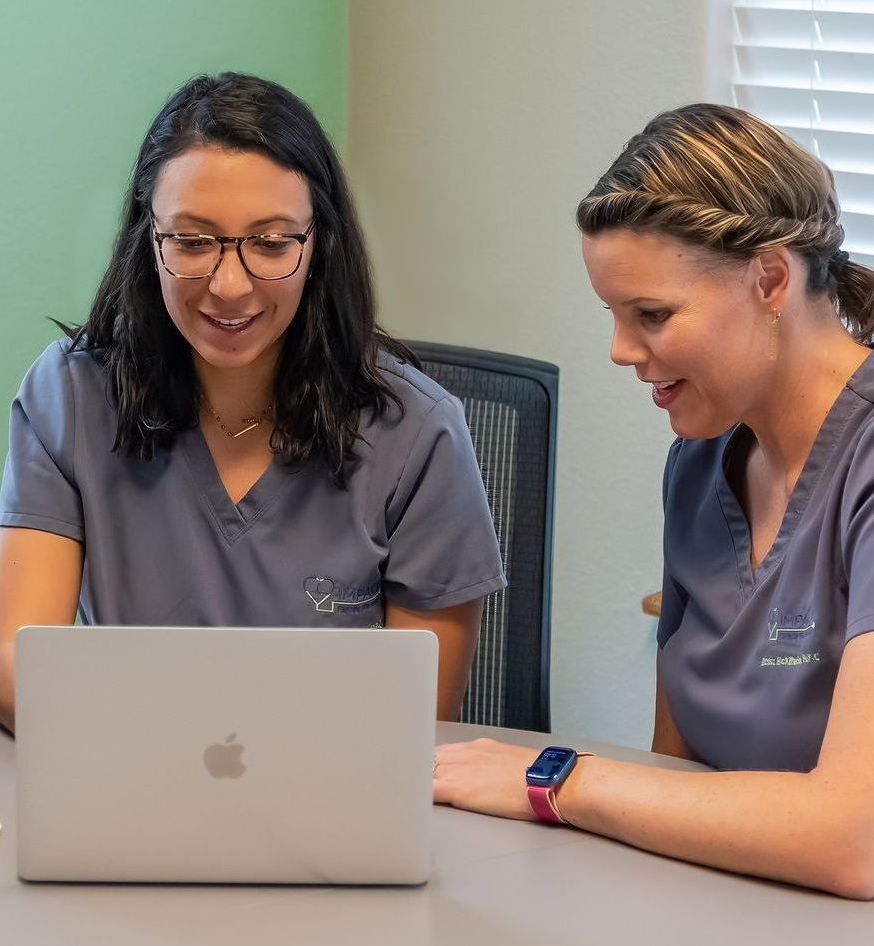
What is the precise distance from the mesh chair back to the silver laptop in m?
0.71

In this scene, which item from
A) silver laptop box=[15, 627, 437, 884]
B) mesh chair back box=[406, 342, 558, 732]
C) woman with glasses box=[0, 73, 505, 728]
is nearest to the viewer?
silver laptop box=[15, 627, 437, 884]

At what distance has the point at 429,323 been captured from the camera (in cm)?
262

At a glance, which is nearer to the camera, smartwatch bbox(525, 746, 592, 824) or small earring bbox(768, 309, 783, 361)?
smartwatch bbox(525, 746, 592, 824)

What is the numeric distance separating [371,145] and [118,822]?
185 cm

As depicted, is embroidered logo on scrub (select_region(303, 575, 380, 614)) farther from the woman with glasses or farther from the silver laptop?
the silver laptop

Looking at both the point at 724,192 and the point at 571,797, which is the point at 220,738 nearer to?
the point at 571,797

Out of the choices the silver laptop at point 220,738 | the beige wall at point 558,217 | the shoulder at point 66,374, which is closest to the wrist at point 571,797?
the silver laptop at point 220,738

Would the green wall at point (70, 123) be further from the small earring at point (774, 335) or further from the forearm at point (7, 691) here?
the small earring at point (774, 335)

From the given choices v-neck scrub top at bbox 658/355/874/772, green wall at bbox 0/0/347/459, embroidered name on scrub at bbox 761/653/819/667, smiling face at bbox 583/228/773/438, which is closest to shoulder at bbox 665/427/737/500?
v-neck scrub top at bbox 658/355/874/772

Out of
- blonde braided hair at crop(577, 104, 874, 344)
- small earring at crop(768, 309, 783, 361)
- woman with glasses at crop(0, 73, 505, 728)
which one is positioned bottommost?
woman with glasses at crop(0, 73, 505, 728)

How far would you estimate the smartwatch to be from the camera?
1226 millimetres

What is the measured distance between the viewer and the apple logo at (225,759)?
3.38ft

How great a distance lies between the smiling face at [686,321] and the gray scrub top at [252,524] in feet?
1.10

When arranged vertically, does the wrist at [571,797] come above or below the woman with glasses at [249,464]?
below
